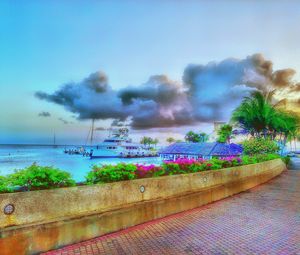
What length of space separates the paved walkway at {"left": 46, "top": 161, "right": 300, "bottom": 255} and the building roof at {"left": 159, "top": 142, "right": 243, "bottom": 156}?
90.2ft

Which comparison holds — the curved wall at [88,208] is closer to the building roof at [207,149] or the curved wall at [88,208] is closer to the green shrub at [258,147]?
the green shrub at [258,147]

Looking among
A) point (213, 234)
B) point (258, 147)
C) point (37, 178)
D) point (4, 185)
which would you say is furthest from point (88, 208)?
point (258, 147)

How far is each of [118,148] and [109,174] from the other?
73.7 meters

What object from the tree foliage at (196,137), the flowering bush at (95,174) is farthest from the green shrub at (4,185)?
the tree foliage at (196,137)

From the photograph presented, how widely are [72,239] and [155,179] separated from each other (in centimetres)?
277

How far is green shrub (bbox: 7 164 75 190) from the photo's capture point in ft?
16.8

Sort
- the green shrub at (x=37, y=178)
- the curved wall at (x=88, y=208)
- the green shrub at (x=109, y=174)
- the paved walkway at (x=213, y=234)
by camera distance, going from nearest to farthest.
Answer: the curved wall at (x=88, y=208), the paved walkway at (x=213, y=234), the green shrub at (x=37, y=178), the green shrub at (x=109, y=174)

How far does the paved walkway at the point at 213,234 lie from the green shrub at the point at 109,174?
132cm

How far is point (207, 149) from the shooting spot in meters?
38.0

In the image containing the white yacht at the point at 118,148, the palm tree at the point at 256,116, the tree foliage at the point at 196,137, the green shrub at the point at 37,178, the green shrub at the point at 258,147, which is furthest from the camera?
the tree foliage at the point at 196,137

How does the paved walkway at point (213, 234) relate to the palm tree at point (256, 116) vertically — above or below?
below

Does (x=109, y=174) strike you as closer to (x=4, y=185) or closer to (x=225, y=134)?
(x=4, y=185)

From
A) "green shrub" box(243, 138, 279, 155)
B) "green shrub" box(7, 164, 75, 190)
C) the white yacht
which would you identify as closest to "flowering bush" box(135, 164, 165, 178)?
"green shrub" box(7, 164, 75, 190)

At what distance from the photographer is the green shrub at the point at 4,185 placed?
4805mm
